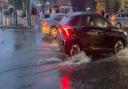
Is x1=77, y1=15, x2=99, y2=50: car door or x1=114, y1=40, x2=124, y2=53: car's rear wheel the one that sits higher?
x1=77, y1=15, x2=99, y2=50: car door

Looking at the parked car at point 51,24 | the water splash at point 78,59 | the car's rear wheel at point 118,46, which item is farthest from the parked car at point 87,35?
the parked car at point 51,24

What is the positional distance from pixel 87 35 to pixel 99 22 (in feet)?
2.95

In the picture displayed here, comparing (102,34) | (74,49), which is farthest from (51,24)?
(74,49)

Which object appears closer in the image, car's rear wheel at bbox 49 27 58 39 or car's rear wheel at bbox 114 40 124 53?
car's rear wheel at bbox 114 40 124 53

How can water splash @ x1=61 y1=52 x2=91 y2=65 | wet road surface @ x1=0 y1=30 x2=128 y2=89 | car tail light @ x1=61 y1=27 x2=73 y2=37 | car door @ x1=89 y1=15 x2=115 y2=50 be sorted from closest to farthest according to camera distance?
wet road surface @ x1=0 y1=30 x2=128 y2=89 < water splash @ x1=61 y1=52 x2=91 y2=65 < car tail light @ x1=61 y1=27 x2=73 y2=37 < car door @ x1=89 y1=15 x2=115 y2=50

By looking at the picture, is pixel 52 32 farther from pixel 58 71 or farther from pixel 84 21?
pixel 58 71

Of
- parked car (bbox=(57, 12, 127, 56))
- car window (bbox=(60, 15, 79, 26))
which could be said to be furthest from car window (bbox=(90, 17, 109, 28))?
car window (bbox=(60, 15, 79, 26))

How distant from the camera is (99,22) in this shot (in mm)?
16828

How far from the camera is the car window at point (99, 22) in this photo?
54.7 ft

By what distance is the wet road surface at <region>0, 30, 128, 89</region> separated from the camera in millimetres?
10617

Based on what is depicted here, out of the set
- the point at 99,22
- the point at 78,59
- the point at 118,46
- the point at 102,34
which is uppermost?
the point at 99,22

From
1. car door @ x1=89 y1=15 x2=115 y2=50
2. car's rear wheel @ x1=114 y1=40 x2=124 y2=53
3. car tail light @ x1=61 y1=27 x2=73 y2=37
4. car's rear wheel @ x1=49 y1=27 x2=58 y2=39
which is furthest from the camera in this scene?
car's rear wheel @ x1=49 y1=27 x2=58 y2=39

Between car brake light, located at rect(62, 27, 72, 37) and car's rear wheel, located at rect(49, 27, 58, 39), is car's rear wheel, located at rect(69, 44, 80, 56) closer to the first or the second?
car brake light, located at rect(62, 27, 72, 37)

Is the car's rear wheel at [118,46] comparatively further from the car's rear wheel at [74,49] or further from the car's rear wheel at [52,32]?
the car's rear wheel at [52,32]
